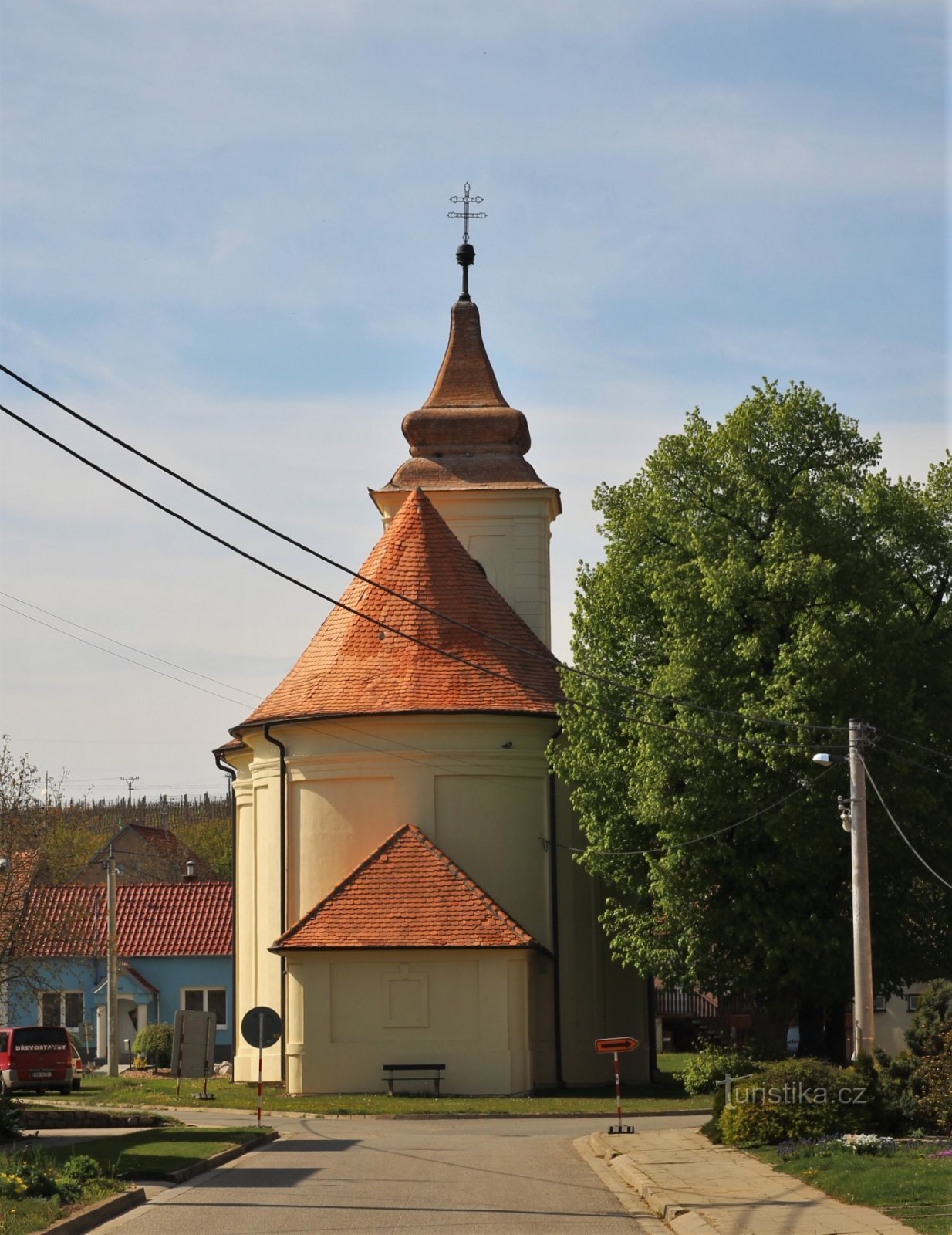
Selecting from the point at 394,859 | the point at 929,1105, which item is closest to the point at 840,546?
the point at 394,859

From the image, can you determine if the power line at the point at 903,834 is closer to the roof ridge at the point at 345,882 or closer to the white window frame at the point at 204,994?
the roof ridge at the point at 345,882

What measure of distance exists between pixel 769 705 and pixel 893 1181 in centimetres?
1570

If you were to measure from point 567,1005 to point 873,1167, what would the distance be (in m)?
21.2

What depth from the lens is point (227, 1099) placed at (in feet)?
112

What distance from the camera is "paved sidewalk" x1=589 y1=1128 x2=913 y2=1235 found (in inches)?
549

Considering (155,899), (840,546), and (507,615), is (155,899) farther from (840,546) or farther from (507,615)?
(840,546)

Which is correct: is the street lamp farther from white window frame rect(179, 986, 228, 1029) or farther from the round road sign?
white window frame rect(179, 986, 228, 1029)

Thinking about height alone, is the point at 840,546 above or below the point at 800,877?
above

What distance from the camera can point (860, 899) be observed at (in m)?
25.3

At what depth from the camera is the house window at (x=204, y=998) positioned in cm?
5750

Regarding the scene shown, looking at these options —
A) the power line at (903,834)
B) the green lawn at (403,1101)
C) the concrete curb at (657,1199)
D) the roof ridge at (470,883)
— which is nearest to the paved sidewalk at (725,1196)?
the concrete curb at (657,1199)

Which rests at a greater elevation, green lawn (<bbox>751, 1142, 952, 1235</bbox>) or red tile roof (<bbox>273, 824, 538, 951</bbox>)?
red tile roof (<bbox>273, 824, 538, 951</bbox>)

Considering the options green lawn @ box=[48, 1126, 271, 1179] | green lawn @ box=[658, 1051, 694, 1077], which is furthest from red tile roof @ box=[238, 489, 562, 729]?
green lawn @ box=[48, 1126, 271, 1179]

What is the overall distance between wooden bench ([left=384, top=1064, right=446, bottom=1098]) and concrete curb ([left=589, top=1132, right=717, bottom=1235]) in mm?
11974
